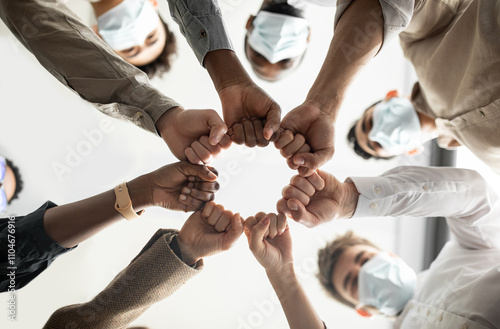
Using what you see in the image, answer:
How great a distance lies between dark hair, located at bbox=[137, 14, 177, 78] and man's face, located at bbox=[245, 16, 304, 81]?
27 cm

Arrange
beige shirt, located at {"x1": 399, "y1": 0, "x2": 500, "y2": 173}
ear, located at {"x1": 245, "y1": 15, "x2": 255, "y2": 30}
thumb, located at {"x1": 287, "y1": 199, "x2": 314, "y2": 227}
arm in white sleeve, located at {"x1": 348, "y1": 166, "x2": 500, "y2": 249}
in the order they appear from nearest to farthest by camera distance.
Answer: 1. beige shirt, located at {"x1": 399, "y1": 0, "x2": 500, "y2": 173}
2. thumb, located at {"x1": 287, "y1": 199, "x2": 314, "y2": 227}
3. arm in white sleeve, located at {"x1": 348, "y1": 166, "x2": 500, "y2": 249}
4. ear, located at {"x1": 245, "y1": 15, "x2": 255, "y2": 30}

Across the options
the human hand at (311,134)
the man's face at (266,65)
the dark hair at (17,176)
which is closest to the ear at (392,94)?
the man's face at (266,65)

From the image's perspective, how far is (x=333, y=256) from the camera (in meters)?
1.34

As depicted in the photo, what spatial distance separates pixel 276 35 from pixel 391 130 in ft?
1.93

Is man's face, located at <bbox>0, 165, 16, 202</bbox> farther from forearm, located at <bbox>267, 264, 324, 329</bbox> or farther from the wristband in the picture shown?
forearm, located at <bbox>267, 264, 324, 329</bbox>

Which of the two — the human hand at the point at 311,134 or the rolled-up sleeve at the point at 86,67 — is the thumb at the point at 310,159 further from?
the rolled-up sleeve at the point at 86,67

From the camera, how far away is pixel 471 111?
0.85 m

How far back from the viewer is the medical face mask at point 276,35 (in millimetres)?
1270

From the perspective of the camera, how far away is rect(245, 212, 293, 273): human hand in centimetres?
89

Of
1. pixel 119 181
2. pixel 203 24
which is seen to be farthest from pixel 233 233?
pixel 203 24

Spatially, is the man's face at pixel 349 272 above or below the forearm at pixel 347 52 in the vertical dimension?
below

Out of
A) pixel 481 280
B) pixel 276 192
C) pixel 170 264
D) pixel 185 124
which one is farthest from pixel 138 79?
pixel 481 280

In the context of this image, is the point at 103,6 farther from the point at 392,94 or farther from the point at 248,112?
the point at 392,94

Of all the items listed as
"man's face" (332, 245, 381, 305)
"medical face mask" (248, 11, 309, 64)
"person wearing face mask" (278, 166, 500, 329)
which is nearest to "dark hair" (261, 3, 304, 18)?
"medical face mask" (248, 11, 309, 64)
